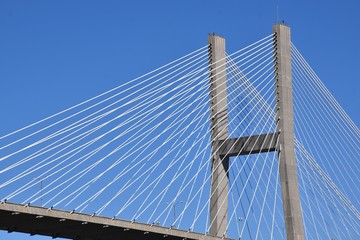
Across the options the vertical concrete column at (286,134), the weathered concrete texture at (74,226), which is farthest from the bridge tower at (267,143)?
the weathered concrete texture at (74,226)

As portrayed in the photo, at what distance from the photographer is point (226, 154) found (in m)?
80.4

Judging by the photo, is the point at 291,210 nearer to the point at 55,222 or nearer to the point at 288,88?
the point at 288,88

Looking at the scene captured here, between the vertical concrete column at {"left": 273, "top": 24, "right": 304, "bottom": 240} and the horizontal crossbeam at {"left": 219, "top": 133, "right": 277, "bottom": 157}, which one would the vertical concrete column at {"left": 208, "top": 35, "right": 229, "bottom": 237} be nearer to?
the horizontal crossbeam at {"left": 219, "top": 133, "right": 277, "bottom": 157}

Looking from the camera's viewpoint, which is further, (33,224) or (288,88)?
(288,88)

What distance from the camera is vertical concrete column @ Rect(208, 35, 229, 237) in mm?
79938

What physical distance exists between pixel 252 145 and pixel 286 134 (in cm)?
174

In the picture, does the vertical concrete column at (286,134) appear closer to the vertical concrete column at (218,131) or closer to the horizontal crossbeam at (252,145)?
the horizontal crossbeam at (252,145)

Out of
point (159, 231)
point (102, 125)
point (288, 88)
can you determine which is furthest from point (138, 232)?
point (288, 88)

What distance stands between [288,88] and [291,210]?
19.9ft

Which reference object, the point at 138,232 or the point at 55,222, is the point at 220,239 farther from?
the point at 55,222

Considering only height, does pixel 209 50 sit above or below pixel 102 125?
above

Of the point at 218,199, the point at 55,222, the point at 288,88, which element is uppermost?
the point at 288,88

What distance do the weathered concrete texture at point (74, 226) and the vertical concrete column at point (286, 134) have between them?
3.91m

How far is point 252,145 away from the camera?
3123 inches
